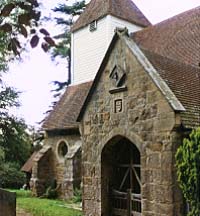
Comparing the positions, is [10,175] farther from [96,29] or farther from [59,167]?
[96,29]

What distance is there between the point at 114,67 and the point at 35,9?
30.9ft

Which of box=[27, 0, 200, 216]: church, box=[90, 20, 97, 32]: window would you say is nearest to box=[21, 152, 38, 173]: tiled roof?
box=[90, 20, 97, 32]: window

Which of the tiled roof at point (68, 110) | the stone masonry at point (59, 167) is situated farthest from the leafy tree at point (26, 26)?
the tiled roof at point (68, 110)

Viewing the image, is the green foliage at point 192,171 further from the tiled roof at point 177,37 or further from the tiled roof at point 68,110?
the tiled roof at point 68,110

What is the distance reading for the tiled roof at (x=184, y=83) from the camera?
32.5 feet

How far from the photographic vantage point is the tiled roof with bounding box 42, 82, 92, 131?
21.2 meters

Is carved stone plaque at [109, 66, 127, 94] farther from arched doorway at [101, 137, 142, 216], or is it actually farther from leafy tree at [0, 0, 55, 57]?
leafy tree at [0, 0, 55, 57]

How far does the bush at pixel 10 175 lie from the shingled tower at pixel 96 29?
7.35 m

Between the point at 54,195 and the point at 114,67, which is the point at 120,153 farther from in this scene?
the point at 54,195

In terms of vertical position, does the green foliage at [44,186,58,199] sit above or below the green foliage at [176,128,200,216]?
below

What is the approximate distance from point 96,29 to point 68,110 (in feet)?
20.7

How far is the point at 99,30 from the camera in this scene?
2469 cm

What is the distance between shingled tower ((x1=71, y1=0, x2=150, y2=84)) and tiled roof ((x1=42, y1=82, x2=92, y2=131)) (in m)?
1.63

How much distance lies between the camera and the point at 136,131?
35.2 feet
